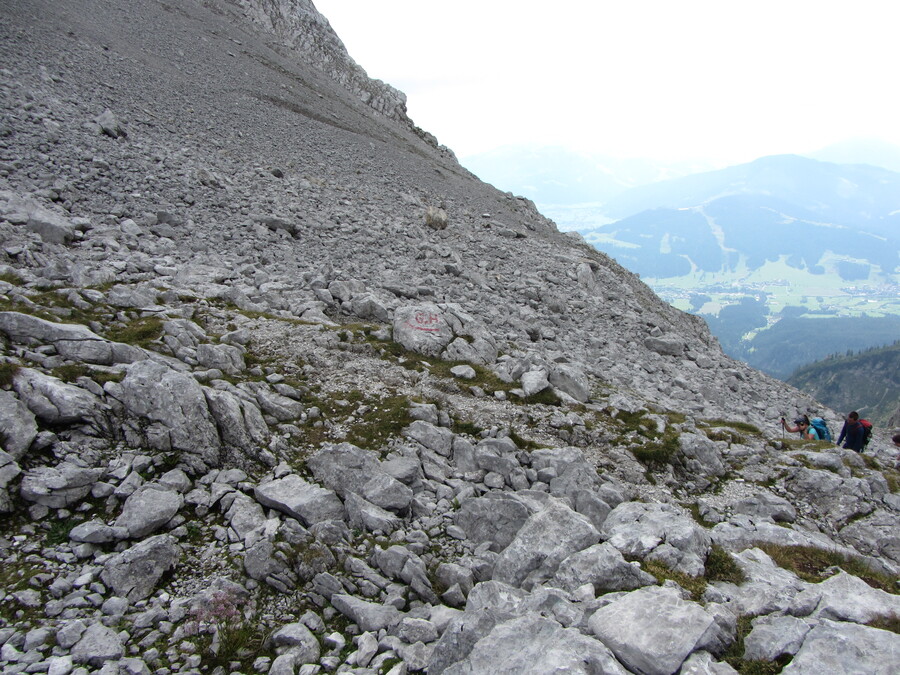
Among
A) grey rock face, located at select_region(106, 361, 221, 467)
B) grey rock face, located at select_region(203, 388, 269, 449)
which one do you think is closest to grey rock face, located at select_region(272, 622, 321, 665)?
grey rock face, located at select_region(106, 361, 221, 467)

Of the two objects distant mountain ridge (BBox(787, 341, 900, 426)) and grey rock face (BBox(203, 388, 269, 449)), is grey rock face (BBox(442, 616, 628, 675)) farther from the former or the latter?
distant mountain ridge (BBox(787, 341, 900, 426))

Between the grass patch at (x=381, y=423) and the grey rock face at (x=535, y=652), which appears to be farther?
the grass patch at (x=381, y=423)

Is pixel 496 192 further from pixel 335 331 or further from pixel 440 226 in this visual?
pixel 335 331

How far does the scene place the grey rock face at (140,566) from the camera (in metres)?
7.95

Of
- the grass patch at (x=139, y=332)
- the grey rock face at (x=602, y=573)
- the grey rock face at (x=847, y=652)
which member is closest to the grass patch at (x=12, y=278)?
the grass patch at (x=139, y=332)

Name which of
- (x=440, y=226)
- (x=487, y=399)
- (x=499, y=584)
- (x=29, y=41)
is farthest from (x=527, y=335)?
(x=29, y=41)

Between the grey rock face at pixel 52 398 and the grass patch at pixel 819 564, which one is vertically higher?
the grass patch at pixel 819 564

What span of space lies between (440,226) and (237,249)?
47.5ft

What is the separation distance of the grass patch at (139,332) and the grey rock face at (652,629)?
499 inches

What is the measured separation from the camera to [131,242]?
2112cm

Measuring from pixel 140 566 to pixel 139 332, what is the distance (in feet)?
25.5

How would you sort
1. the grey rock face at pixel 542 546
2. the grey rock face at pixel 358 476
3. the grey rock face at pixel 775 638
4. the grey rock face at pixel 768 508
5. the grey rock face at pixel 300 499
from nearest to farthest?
1. the grey rock face at pixel 775 638
2. the grey rock face at pixel 542 546
3. the grey rock face at pixel 300 499
4. the grey rock face at pixel 358 476
5. the grey rock face at pixel 768 508

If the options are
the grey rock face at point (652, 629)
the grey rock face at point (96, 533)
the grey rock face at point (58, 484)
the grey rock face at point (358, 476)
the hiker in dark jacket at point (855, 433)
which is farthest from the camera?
the hiker in dark jacket at point (855, 433)

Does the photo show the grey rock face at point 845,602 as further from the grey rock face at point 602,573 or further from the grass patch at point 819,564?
the grey rock face at point 602,573
